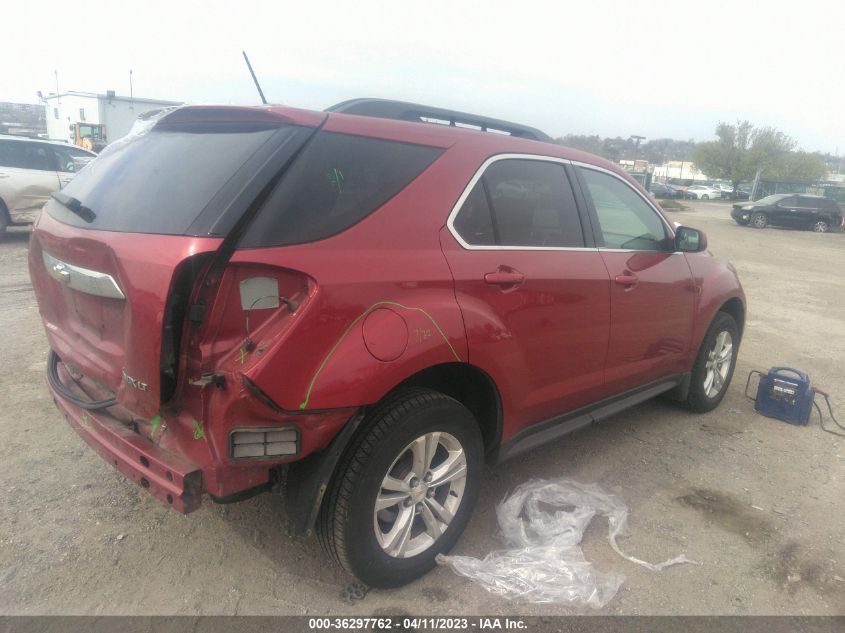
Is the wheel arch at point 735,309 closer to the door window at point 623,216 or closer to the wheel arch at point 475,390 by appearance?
the door window at point 623,216

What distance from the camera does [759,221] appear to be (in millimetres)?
25953

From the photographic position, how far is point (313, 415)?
2.14 meters

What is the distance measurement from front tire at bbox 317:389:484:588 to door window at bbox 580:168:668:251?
4.87 ft

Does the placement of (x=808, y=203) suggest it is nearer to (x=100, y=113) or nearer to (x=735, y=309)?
(x=735, y=309)

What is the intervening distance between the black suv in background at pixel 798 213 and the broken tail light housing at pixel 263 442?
28.1 metres

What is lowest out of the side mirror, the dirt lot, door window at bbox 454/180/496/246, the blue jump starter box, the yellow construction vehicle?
the dirt lot

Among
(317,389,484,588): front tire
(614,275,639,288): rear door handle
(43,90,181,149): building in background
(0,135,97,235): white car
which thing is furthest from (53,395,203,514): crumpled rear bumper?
(43,90,181,149): building in background

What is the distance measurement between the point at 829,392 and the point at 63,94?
140 feet

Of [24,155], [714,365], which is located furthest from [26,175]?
[714,365]

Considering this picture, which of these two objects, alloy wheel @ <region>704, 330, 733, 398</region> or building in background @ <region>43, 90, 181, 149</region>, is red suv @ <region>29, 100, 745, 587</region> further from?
building in background @ <region>43, 90, 181, 149</region>

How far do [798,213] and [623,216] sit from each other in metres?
26.4

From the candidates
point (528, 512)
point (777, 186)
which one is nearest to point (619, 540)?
point (528, 512)

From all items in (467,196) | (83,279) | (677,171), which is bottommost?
(83,279)

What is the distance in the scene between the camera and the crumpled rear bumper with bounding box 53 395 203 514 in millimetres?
2107
